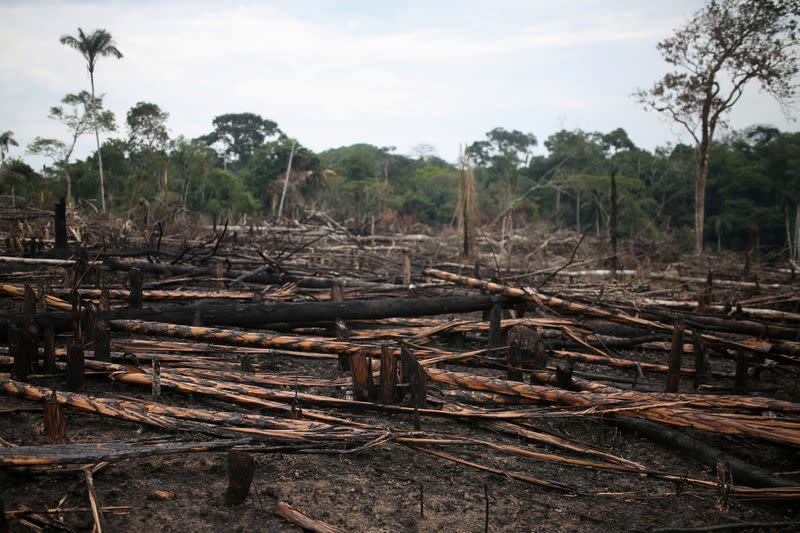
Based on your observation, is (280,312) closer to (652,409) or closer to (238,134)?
(652,409)

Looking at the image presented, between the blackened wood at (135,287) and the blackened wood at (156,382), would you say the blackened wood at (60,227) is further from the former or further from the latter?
the blackened wood at (156,382)

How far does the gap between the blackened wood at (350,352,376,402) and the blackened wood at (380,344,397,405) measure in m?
0.07

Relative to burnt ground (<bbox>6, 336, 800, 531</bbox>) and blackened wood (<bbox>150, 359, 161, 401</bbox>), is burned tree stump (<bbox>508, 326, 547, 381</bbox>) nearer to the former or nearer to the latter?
burnt ground (<bbox>6, 336, 800, 531</bbox>)

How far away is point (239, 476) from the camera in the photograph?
231 centimetres

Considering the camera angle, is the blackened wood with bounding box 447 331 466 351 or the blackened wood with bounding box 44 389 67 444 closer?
the blackened wood with bounding box 44 389 67 444

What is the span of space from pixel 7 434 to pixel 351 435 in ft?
5.30

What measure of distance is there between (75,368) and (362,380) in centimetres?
160

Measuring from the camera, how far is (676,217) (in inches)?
1251

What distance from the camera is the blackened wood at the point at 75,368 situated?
3.31 m

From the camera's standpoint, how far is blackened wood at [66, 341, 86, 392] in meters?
3.31

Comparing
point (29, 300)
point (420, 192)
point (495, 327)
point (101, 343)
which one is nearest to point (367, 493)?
point (101, 343)

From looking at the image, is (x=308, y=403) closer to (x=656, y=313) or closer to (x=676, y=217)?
(x=656, y=313)

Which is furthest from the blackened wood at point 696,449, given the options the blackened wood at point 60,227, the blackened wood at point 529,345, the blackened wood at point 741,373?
the blackened wood at point 60,227

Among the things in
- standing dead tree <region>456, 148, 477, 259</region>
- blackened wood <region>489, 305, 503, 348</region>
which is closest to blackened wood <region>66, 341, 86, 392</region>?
blackened wood <region>489, 305, 503, 348</region>
